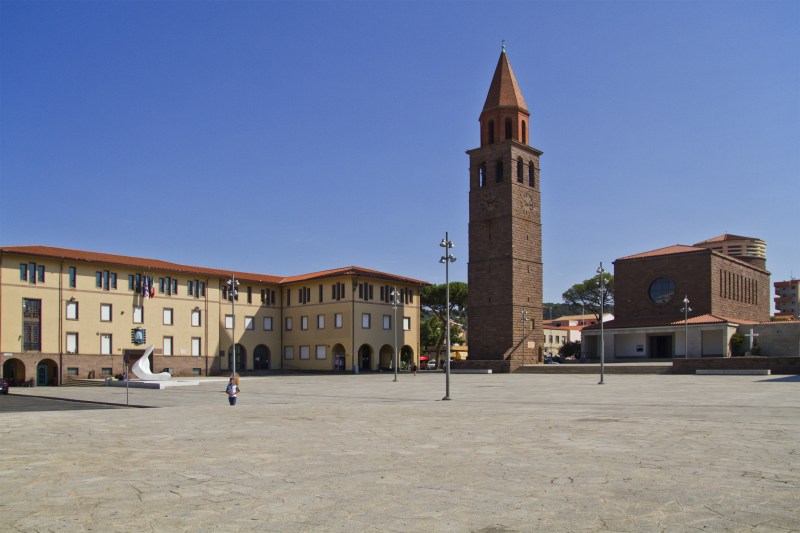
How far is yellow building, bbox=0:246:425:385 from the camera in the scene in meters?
50.6

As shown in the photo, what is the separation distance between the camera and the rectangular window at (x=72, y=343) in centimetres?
5256

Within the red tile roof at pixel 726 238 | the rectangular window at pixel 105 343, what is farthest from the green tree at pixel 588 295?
the rectangular window at pixel 105 343

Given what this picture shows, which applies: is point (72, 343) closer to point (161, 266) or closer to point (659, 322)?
point (161, 266)

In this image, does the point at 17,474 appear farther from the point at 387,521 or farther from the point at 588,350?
the point at 588,350

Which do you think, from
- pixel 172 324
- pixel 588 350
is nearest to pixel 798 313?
pixel 588 350

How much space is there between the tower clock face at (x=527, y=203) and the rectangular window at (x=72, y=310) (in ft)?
129

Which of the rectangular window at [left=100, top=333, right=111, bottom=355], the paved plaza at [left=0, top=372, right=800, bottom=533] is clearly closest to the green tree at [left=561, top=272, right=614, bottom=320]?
the rectangular window at [left=100, top=333, right=111, bottom=355]

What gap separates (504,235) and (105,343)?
35.4 metres

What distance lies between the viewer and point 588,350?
7100 cm

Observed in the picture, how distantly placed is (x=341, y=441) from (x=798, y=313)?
513 ft

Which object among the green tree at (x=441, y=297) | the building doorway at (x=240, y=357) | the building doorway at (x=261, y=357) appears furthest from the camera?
the green tree at (x=441, y=297)

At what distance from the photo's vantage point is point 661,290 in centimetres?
6850

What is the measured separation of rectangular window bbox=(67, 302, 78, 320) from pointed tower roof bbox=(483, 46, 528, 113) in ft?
134

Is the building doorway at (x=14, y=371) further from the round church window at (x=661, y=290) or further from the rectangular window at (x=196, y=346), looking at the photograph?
the round church window at (x=661, y=290)
